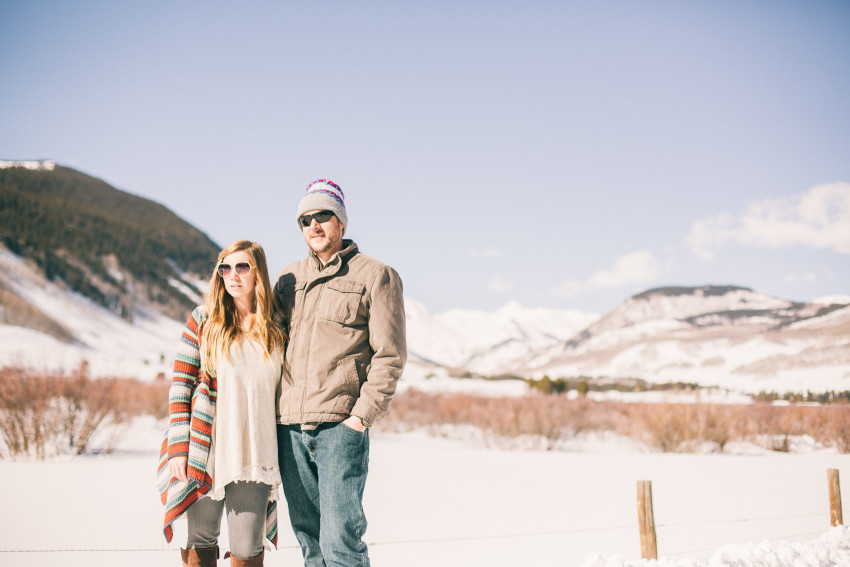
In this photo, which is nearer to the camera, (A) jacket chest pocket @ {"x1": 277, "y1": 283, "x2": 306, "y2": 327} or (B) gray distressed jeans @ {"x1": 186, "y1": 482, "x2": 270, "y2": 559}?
(B) gray distressed jeans @ {"x1": 186, "y1": 482, "x2": 270, "y2": 559}

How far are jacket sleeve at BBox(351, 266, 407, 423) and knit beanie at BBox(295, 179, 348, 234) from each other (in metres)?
0.29

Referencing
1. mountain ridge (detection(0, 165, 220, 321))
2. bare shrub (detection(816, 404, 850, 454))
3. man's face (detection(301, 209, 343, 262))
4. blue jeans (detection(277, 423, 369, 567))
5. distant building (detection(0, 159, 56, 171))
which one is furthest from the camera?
distant building (detection(0, 159, 56, 171))

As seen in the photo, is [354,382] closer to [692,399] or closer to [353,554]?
[353,554]

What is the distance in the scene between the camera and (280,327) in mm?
2518

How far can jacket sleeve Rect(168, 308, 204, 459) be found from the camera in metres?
2.36

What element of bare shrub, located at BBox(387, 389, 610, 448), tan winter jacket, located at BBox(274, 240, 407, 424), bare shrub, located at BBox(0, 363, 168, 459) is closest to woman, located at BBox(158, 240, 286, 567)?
tan winter jacket, located at BBox(274, 240, 407, 424)

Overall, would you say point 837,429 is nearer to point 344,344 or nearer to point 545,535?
point 545,535

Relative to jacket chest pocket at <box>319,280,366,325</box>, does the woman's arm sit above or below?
below

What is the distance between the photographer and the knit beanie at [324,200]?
2.47m

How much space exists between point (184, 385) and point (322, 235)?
76cm

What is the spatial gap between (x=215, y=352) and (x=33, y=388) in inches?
336

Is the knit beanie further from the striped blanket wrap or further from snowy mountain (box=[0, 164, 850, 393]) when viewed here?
snowy mountain (box=[0, 164, 850, 393])

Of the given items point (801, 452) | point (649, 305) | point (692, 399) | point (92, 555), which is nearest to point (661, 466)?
point (692, 399)

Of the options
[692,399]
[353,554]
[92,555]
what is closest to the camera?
[353,554]
